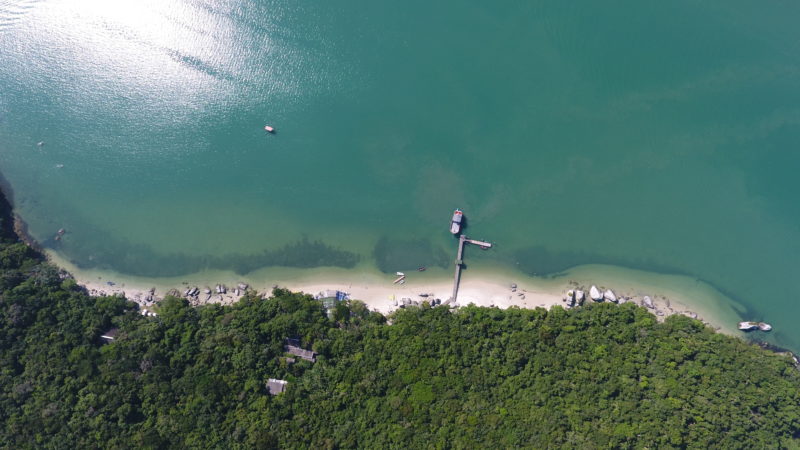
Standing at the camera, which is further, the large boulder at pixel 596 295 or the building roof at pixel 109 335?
the large boulder at pixel 596 295

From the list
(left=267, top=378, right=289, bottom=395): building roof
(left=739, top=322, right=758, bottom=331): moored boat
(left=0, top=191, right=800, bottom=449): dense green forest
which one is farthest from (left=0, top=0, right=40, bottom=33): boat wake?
(left=739, top=322, right=758, bottom=331): moored boat

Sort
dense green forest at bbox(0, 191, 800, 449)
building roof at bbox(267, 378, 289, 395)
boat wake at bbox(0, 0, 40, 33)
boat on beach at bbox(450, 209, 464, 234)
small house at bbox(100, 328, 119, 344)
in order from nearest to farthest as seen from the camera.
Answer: dense green forest at bbox(0, 191, 800, 449) < building roof at bbox(267, 378, 289, 395) < small house at bbox(100, 328, 119, 344) < boat on beach at bbox(450, 209, 464, 234) < boat wake at bbox(0, 0, 40, 33)

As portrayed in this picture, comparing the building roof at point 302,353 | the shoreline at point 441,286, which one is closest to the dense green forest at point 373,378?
the building roof at point 302,353

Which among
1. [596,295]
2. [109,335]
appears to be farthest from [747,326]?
[109,335]

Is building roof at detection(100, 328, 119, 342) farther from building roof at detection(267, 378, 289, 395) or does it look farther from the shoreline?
building roof at detection(267, 378, 289, 395)

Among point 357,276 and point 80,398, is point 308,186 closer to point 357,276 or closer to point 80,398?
point 357,276

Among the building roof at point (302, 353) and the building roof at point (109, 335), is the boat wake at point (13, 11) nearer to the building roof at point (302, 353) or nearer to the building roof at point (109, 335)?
the building roof at point (109, 335)

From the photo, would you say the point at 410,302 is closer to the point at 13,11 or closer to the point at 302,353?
the point at 302,353
